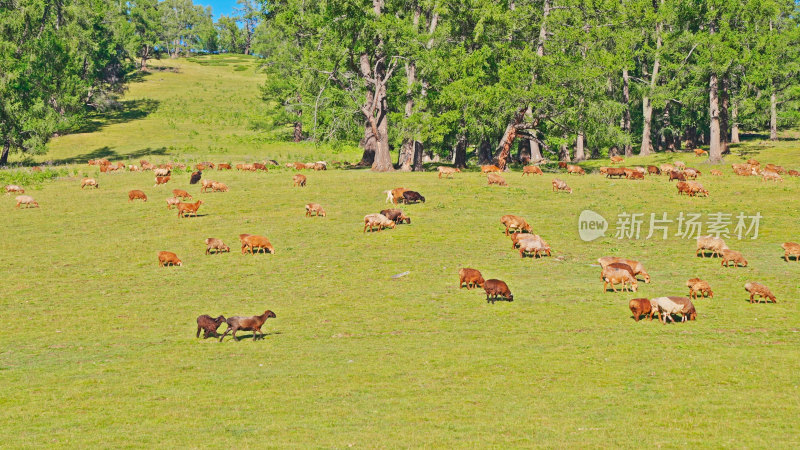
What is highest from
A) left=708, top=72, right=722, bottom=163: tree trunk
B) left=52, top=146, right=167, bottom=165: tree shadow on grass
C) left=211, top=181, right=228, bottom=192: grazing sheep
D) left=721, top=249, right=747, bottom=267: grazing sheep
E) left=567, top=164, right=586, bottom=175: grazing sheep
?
left=708, top=72, right=722, bottom=163: tree trunk

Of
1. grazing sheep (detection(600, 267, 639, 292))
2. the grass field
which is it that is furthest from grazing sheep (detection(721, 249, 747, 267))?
grazing sheep (detection(600, 267, 639, 292))

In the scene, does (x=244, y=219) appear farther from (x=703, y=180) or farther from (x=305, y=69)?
(x=703, y=180)

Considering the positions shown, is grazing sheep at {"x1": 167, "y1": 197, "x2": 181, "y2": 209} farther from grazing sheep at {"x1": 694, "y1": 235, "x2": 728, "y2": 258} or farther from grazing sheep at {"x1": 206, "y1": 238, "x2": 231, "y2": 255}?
grazing sheep at {"x1": 694, "y1": 235, "x2": 728, "y2": 258}

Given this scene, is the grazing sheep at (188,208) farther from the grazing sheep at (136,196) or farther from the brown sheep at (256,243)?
the brown sheep at (256,243)

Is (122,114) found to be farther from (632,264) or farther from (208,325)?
(632,264)

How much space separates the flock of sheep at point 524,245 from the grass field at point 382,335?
0.57 m

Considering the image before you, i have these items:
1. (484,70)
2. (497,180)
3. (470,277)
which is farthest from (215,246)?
(484,70)

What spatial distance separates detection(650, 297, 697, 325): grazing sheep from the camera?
23109 mm

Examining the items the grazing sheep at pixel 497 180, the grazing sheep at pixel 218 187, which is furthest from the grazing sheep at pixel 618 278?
the grazing sheep at pixel 218 187

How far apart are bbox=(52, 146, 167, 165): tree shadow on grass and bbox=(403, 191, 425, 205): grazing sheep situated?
46.1 metres

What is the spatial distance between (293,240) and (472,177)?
21189 mm

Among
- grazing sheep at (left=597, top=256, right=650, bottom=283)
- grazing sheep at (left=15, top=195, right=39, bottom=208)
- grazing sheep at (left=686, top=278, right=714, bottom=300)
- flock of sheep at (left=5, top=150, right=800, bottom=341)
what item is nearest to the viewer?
flock of sheep at (left=5, top=150, right=800, bottom=341)

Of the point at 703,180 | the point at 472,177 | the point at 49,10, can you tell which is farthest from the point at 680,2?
the point at 49,10

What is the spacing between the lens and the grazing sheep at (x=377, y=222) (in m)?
36.6
